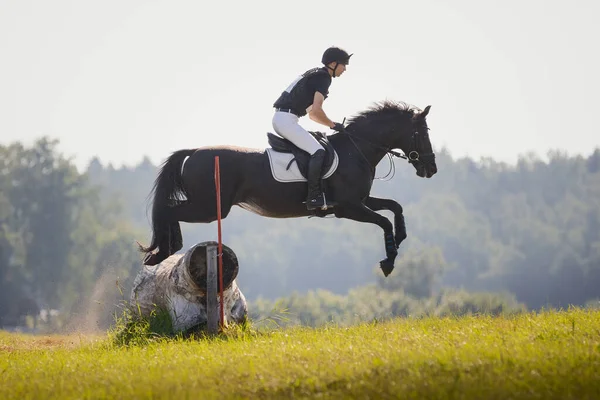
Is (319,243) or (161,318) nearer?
(161,318)

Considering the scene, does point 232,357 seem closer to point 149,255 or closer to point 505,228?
point 149,255

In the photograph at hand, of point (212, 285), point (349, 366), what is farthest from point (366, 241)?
point (349, 366)

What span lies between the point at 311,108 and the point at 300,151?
2.12 ft

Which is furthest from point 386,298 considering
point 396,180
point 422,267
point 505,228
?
point 396,180

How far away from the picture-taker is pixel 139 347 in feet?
40.9

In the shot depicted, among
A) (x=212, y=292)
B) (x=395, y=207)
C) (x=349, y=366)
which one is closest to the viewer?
(x=349, y=366)

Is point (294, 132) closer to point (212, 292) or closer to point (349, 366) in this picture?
point (212, 292)

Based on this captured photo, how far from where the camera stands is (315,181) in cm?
1357

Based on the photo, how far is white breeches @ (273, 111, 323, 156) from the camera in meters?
13.6

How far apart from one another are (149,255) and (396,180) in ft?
559

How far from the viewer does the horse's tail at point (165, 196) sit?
13.5 metres

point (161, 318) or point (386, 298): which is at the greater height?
point (161, 318)

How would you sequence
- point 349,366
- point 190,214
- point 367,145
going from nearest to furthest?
point 349,366 → point 190,214 → point 367,145

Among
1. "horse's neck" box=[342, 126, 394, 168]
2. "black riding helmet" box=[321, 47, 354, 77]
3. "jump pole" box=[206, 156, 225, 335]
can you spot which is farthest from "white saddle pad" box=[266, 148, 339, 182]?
"black riding helmet" box=[321, 47, 354, 77]
